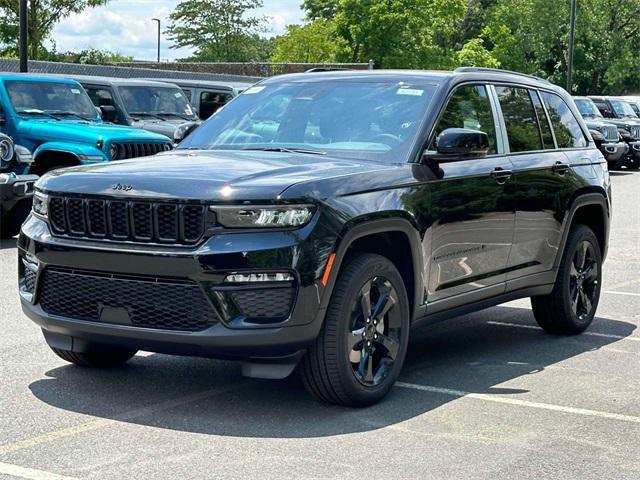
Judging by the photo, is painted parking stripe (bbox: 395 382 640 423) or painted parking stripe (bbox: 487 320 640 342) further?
painted parking stripe (bbox: 487 320 640 342)

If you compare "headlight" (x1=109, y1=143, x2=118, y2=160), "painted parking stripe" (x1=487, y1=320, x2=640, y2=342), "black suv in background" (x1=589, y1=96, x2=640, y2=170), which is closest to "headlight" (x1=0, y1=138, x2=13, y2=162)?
"headlight" (x1=109, y1=143, x2=118, y2=160)

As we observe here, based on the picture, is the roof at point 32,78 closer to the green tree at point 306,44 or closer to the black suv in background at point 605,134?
the black suv in background at point 605,134

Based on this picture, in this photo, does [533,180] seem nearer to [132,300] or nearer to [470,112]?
[470,112]

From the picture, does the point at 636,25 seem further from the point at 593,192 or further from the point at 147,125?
the point at 593,192

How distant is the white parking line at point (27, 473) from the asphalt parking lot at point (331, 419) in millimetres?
12

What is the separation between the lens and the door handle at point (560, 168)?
823 cm

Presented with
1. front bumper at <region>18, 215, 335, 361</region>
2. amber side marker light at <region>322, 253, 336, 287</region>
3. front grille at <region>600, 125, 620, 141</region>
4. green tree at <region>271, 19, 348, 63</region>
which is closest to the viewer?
front bumper at <region>18, 215, 335, 361</region>

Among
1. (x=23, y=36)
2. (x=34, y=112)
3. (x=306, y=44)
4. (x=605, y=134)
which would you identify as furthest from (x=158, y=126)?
(x=306, y=44)

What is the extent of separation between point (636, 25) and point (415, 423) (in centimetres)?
6933

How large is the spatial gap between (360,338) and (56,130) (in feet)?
34.4

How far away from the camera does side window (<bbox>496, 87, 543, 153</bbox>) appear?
26.0ft

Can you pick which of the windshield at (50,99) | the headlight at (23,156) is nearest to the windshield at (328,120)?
the headlight at (23,156)

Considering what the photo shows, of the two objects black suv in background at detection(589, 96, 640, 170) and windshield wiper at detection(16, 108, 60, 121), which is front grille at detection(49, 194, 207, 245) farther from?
black suv in background at detection(589, 96, 640, 170)

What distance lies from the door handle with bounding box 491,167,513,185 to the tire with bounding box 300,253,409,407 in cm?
133
